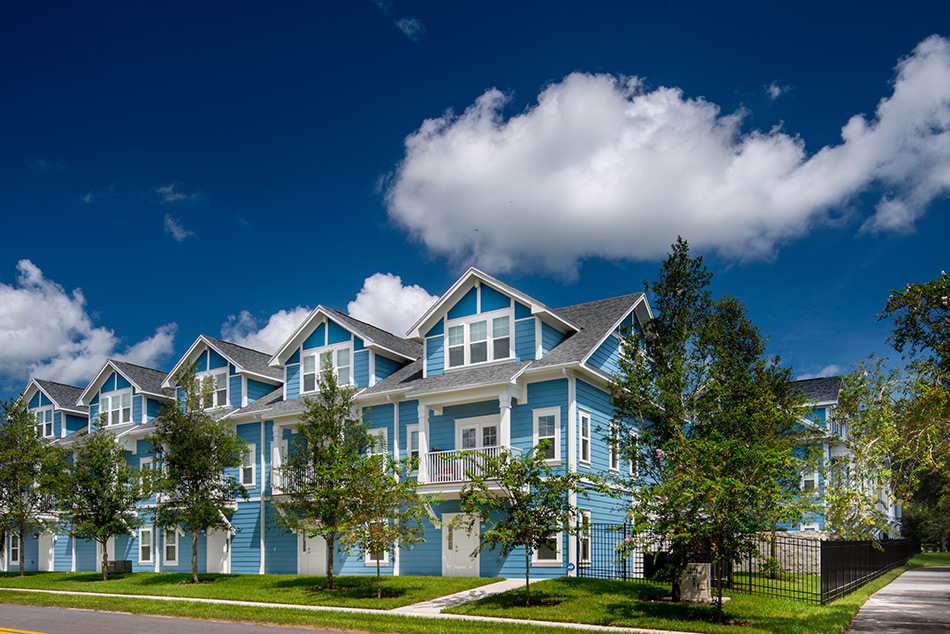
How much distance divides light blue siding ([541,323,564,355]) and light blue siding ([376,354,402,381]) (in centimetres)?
741

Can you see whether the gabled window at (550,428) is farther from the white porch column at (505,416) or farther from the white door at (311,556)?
the white door at (311,556)

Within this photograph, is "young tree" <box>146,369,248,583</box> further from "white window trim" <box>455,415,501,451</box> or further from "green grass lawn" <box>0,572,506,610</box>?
"white window trim" <box>455,415,501,451</box>

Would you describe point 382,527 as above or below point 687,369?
below

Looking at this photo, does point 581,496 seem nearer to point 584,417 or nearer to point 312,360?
point 584,417

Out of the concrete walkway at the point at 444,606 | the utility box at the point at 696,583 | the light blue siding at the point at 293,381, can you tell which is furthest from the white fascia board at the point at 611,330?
the light blue siding at the point at 293,381

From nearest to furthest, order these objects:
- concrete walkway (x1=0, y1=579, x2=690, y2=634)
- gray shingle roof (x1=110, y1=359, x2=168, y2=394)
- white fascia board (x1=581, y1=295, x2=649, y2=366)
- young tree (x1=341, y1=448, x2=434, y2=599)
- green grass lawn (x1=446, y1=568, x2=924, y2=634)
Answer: green grass lawn (x1=446, y1=568, x2=924, y2=634) → concrete walkway (x1=0, y1=579, x2=690, y2=634) → young tree (x1=341, y1=448, x2=434, y2=599) → white fascia board (x1=581, y1=295, x2=649, y2=366) → gray shingle roof (x1=110, y1=359, x2=168, y2=394)

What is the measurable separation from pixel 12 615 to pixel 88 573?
17.9 meters

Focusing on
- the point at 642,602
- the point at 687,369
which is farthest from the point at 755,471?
the point at 687,369

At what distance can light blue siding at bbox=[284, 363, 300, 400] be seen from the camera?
33.5 m

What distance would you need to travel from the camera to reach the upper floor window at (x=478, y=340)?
93.1 feet

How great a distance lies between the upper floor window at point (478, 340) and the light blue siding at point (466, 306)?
0.73 ft

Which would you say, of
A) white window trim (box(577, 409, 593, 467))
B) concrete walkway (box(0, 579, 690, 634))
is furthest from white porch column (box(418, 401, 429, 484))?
white window trim (box(577, 409, 593, 467))

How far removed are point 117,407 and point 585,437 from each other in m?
26.2

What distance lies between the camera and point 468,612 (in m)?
19.1
